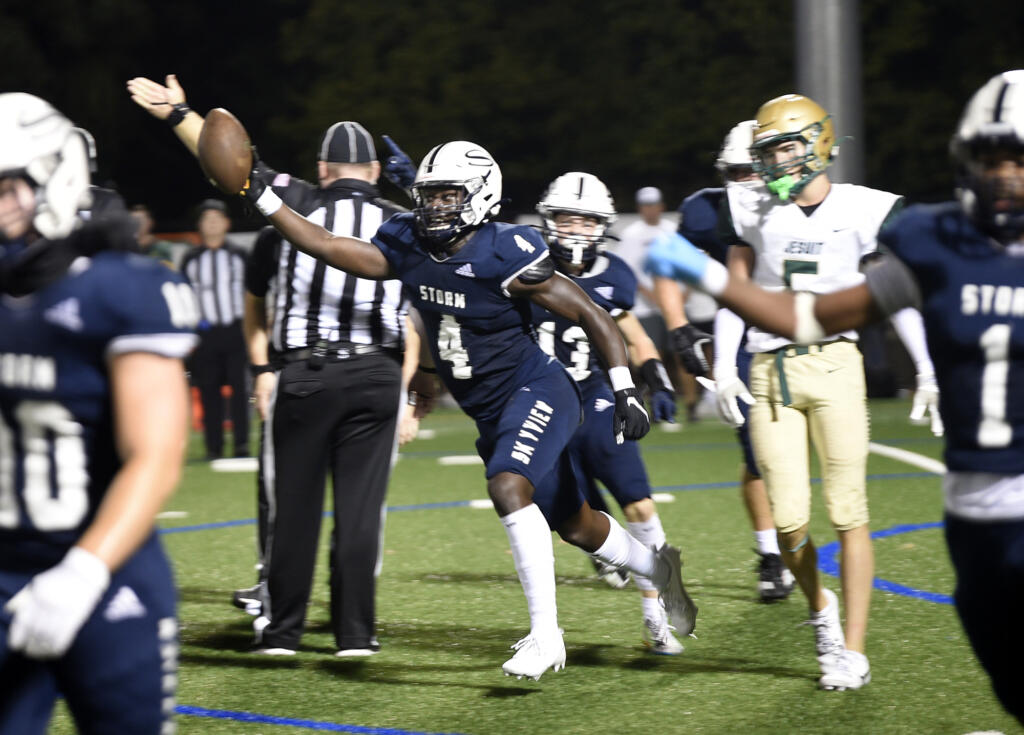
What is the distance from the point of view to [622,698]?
4.95 metres

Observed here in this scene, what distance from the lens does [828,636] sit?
5004 mm

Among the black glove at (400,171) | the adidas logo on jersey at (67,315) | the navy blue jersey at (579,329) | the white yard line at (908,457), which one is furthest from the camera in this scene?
the white yard line at (908,457)

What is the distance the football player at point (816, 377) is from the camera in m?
5.00

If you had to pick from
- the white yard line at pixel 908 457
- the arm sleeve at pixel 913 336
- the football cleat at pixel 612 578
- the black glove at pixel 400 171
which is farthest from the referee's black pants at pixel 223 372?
the arm sleeve at pixel 913 336

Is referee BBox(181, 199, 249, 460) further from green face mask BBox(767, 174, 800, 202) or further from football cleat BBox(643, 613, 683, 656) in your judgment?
green face mask BBox(767, 174, 800, 202)

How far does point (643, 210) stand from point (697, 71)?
15634 mm

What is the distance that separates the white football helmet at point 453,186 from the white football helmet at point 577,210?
93 cm

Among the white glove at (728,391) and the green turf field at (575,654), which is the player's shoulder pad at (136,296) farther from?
the white glove at (728,391)

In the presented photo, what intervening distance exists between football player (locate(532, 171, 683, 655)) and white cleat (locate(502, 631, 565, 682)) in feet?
3.74

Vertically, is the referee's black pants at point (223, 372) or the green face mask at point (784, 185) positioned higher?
the green face mask at point (784, 185)

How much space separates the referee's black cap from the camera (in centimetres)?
586

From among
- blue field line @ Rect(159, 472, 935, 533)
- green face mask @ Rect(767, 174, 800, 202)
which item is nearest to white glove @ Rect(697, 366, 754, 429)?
green face mask @ Rect(767, 174, 800, 202)

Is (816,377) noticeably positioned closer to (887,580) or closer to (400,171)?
(400,171)

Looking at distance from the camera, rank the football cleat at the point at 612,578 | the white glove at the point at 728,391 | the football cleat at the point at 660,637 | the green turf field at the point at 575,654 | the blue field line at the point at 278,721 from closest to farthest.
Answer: the blue field line at the point at 278,721, the green turf field at the point at 575,654, the white glove at the point at 728,391, the football cleat at the point at 660,637, the football cleat at the point at 612,578
